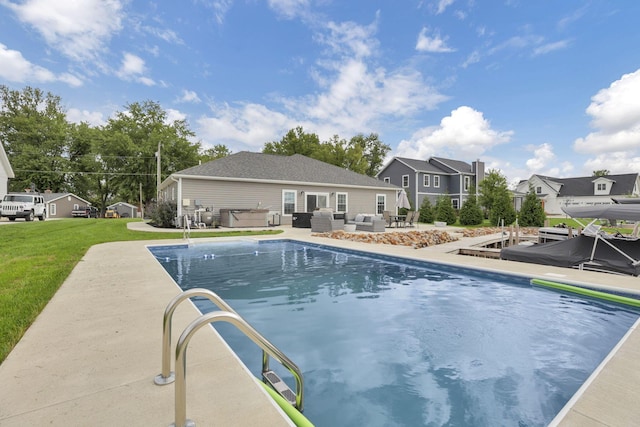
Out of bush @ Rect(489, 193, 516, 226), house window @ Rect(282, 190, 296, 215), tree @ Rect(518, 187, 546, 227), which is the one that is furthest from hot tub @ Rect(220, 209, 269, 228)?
tree @ Rect(518, 187, 546, 227)

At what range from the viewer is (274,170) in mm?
19406

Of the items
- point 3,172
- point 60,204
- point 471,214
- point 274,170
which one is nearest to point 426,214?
point 471,214

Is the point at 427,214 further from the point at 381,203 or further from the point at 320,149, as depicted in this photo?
the point at 320,149

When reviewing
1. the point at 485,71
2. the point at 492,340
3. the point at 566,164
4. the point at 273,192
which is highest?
the point at 485,71

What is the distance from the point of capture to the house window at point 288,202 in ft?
61.8

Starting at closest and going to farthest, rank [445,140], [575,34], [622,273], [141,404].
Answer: [141,404] → [622,273] → [575,34] → [445,140]

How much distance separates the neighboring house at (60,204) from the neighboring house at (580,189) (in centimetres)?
5010

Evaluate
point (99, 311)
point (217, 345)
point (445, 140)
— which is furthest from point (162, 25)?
point (445, 140)

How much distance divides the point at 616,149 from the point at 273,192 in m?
37.9

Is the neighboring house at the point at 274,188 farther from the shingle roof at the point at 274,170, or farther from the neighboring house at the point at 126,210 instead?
the neighboring house at the point at 126,210

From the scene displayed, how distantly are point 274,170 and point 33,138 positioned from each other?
34.7 meters

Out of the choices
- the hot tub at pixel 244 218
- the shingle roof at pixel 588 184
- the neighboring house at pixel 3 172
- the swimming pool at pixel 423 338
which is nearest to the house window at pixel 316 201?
the hot tub at pixel 244 218

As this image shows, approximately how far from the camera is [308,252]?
32.0ft

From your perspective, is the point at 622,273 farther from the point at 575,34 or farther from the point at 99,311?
the point at 575,34
